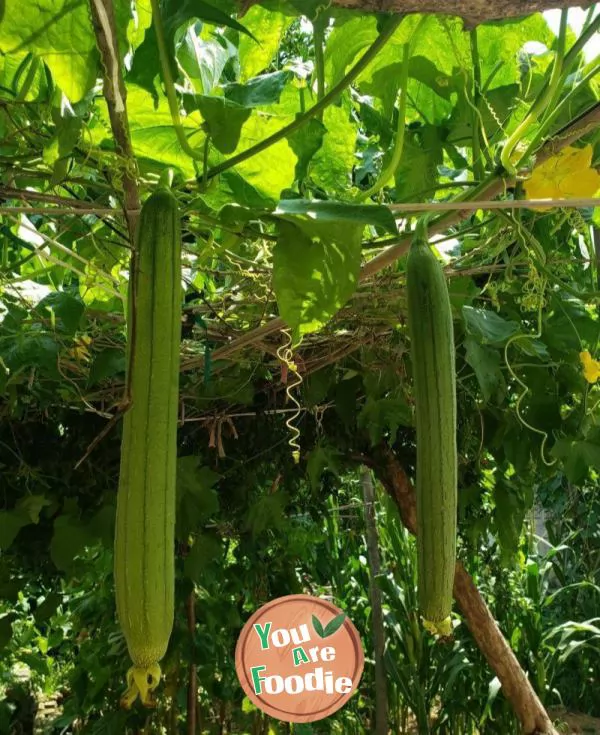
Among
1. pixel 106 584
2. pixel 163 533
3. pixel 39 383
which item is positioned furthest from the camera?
pixel 106 584

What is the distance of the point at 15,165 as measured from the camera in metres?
0.85

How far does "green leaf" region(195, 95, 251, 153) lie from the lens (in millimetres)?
703

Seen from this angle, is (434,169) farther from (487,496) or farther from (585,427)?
(487,496)

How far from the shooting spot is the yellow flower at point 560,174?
81 centimetres

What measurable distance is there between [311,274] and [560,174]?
29 centimetres

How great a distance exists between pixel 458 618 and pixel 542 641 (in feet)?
1.20

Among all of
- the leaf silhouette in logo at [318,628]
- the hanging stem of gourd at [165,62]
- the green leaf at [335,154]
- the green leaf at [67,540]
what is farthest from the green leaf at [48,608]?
the hanging stem of gourd at [165,62]

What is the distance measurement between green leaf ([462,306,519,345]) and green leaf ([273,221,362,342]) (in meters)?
0.49

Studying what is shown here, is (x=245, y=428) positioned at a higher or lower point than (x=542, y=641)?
higher

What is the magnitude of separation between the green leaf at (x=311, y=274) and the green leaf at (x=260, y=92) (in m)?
0.16

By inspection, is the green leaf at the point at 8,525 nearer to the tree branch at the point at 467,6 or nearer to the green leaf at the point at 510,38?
the green leaf at the point at 510,38

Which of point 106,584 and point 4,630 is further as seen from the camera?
point 106,584

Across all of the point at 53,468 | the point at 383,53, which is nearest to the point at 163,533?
the point at 383,53

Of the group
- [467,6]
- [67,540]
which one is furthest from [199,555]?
[467,6]
